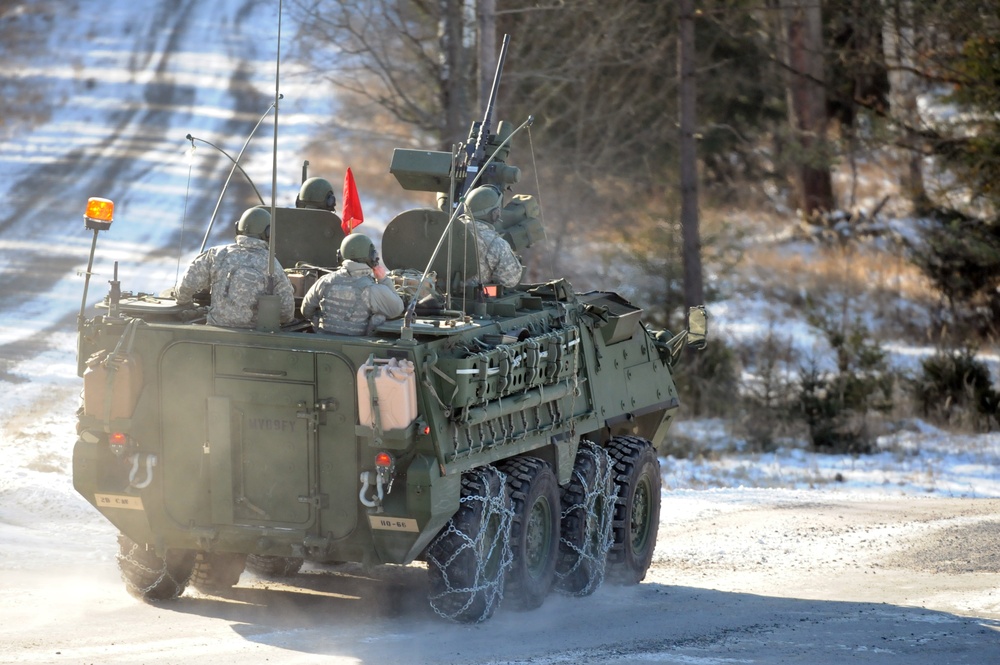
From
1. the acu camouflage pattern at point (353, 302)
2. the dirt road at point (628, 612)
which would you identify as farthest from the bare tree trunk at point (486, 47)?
the acu camouflage pattern at point (353, 302)

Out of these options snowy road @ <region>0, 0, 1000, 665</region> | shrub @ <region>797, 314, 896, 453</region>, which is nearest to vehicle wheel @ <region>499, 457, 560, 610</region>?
snowy road @ <region>0, 0, 1000, 665</region>

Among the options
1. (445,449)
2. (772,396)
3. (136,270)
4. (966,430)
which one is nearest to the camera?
(445,449)

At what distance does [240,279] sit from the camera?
366 inches

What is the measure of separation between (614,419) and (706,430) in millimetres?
9189

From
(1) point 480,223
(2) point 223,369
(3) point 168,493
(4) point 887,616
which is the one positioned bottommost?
(4) point 887,616

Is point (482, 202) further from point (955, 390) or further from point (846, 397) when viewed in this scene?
point (955, 390)

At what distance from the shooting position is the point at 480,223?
10969mm

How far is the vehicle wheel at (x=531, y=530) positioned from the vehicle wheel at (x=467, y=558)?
1.13 ft

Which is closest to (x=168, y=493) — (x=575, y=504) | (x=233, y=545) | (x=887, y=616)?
(x=233, y=545)

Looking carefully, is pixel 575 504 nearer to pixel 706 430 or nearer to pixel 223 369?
pixel 223 369

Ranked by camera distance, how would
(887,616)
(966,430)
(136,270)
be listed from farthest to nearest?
(136,270) < (966,430) < (887,616)

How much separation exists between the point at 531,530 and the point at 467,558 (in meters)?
1.22

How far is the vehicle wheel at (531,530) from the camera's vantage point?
391 inches

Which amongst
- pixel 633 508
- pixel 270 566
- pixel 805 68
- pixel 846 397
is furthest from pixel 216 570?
pixel 805 68
